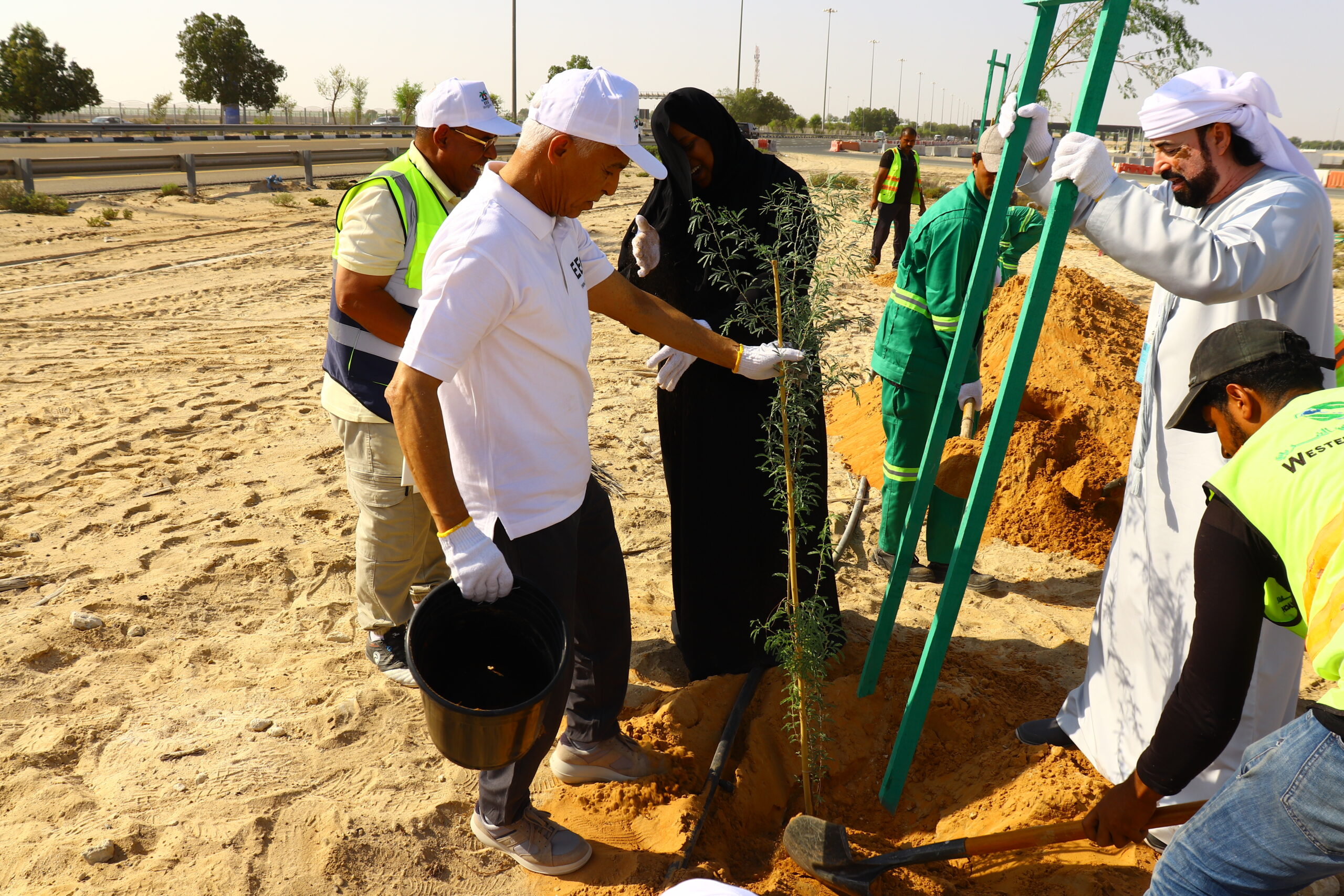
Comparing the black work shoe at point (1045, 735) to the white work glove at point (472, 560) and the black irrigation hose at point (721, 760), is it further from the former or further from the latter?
the white work glove at point (472, 560)

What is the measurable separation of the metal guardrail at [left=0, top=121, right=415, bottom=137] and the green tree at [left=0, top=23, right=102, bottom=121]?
954mm

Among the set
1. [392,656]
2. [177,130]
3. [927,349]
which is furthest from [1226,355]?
[177,130]

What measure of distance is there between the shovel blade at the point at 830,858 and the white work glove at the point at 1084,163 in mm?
1740

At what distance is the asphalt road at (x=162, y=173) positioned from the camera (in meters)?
16.2

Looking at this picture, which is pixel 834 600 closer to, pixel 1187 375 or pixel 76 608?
pixel 1187 375

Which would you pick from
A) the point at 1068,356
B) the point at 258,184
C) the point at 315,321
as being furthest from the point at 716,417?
the point at 258,184

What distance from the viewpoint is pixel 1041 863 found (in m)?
2.41

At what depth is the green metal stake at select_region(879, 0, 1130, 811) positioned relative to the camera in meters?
1.98

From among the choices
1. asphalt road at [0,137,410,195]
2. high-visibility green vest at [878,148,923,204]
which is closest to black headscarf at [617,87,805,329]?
high-visibility green vest at [878,148,923,204]

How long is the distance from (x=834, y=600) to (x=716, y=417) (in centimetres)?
86

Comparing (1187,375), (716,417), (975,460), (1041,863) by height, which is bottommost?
(1041,863)

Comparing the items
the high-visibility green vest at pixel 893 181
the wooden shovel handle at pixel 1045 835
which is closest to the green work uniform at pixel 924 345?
the wooden shovel handle at pixel 1045 835

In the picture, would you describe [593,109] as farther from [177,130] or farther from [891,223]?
[177,130]

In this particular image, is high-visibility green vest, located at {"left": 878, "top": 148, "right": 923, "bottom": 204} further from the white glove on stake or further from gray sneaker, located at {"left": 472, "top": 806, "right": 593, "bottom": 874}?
gray sneaker, located at {"left": 472, "top": 806, "right": 593, "bottom": 874}
